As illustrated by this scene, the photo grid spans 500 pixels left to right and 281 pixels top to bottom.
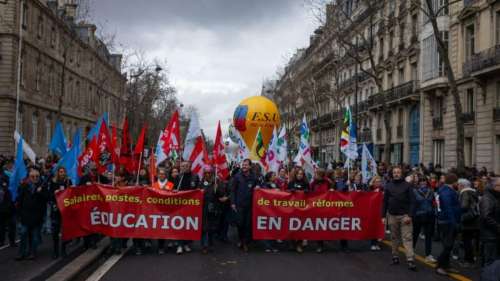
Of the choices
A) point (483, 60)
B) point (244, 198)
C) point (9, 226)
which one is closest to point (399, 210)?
point (244, 198)

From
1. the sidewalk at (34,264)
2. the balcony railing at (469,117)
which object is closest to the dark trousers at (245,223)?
the sidewalk at (34,264)

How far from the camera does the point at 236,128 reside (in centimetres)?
2872

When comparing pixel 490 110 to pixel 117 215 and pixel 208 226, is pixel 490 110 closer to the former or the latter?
pixel 208 226

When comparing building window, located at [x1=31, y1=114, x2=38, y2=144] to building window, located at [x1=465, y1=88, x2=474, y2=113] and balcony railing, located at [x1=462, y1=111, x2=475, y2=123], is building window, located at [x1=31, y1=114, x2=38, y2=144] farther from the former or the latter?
building window, located at [x1=465, y1=88, x2=474, y2=113]

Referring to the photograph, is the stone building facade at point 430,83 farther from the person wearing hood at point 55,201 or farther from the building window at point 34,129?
the building window at point 34,129

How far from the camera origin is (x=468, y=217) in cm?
1000

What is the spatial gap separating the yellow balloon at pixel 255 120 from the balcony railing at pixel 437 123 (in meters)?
11.3

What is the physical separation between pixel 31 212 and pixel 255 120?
1866 cm

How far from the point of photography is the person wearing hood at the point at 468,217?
995 cm

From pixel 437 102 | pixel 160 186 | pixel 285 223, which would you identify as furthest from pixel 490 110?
pixel 160 186

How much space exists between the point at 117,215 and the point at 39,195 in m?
1.50

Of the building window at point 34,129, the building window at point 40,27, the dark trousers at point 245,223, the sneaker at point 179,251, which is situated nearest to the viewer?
the sneaker at point 179,251

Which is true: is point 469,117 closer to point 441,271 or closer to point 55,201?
point 441,271

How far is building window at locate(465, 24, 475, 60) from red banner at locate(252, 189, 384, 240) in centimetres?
2101
